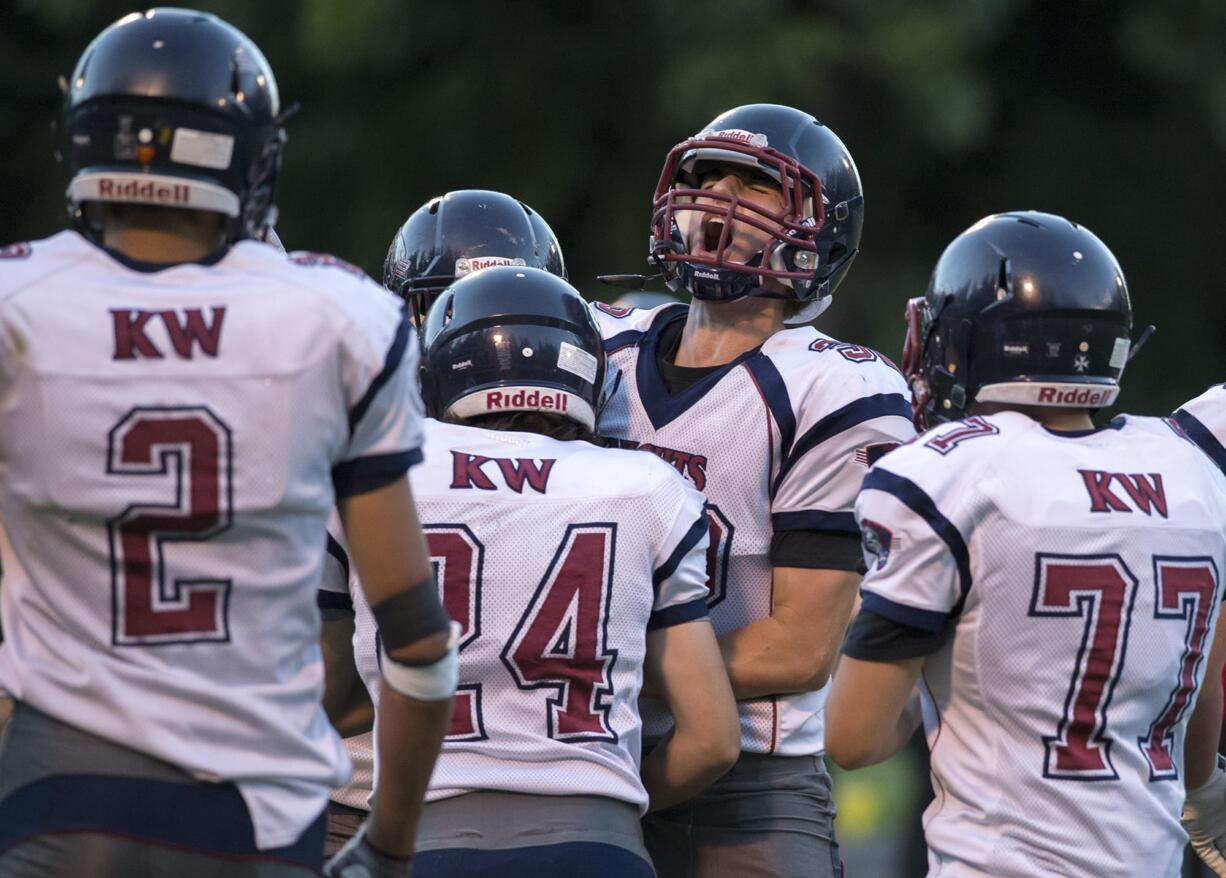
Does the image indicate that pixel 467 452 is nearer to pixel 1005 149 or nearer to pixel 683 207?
pixel 683 207

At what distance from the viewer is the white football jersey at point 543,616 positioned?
3.19 meters

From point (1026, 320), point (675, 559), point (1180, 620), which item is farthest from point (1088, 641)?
point (675, 559)

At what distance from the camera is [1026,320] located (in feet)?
10.5

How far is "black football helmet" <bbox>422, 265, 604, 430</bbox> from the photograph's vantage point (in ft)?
11.4

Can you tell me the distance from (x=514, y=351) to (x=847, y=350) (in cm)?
72

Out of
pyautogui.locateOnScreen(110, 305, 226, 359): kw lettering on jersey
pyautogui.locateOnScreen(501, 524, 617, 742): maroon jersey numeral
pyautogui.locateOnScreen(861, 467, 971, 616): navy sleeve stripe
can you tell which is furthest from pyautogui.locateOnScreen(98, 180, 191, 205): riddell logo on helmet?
pyautogui.locateOnScreen(861, 467, 971, 616): navy sleeve stripe

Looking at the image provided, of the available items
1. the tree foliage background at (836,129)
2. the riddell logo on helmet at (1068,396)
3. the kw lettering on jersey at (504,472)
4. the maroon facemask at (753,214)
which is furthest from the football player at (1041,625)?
the tree foliage background at (836,129)

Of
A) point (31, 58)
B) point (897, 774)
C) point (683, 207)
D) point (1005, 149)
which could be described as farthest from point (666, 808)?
point (31, 58)

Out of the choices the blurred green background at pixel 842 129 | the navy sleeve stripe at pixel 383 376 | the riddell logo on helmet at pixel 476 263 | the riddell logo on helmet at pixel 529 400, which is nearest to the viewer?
the navy sleeve stripe at pixel 383 376

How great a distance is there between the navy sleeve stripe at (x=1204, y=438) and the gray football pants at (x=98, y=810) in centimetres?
200

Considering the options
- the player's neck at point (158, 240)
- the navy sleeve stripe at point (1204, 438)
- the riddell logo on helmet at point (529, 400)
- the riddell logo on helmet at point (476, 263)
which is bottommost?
the navy sleeve stripe at point (1204, 438)

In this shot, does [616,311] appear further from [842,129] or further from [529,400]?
[842,129]

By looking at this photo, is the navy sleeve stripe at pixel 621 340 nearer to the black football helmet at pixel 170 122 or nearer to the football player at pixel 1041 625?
the football player at pixel 1041 625

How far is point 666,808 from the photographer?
376 cm
